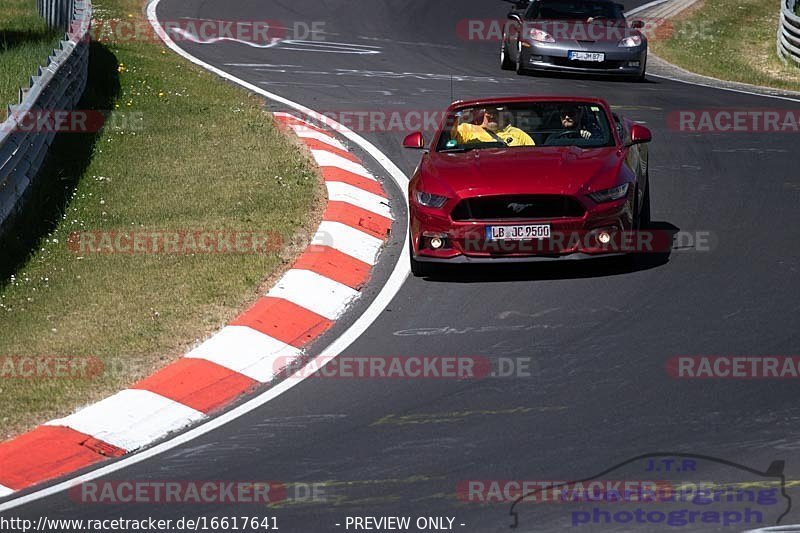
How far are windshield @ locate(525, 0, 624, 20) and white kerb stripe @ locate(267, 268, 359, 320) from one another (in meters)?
12.5

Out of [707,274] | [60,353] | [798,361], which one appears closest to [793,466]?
[798,361]

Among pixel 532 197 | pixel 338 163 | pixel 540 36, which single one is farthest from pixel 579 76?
pixel 532 197

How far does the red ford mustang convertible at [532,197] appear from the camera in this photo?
10.5m

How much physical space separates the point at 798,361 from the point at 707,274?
2.24 meters

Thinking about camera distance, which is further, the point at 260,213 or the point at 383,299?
the point at 260,213

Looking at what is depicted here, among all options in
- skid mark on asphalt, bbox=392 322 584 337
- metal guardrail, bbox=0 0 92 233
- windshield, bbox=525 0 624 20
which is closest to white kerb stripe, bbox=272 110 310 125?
metal guardrail, bbox=0 0 92 233

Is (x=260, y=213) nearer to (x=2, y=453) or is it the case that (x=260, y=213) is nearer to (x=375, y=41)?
(x=2, y=453)

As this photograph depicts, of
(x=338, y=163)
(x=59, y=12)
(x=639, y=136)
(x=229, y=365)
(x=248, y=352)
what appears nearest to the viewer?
(x=229, y=365)

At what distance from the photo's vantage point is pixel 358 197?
13359 millimetres

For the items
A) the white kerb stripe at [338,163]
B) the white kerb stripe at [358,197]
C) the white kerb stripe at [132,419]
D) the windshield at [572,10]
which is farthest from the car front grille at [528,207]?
the windshield at [572,10]

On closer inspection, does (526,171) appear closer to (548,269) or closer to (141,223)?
(548,269)

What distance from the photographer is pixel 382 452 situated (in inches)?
291

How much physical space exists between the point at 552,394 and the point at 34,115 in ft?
22.8

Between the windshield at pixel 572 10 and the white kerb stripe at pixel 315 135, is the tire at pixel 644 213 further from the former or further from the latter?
the windshield at pixel 572 10
